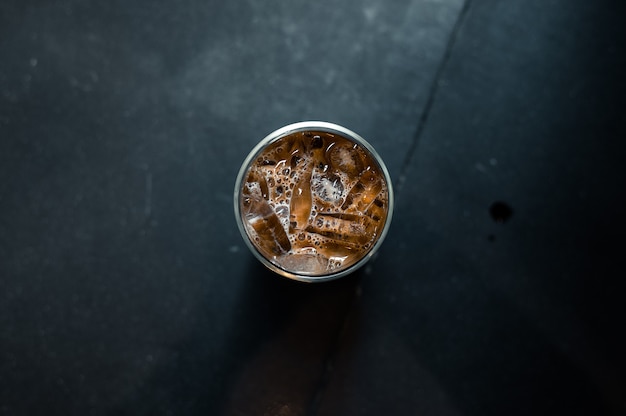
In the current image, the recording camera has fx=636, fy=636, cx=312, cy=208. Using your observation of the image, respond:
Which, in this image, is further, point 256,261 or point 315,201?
point 256,261

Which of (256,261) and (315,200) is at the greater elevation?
(315,200)

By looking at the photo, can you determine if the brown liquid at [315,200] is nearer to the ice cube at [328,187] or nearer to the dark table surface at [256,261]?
the ice cube at [328,187]

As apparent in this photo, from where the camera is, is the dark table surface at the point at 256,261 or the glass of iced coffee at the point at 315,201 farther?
the dark table surface at the point at 256,261

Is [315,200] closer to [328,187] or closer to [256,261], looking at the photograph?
[328,187]

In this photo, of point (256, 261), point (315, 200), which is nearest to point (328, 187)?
point (315, 200)

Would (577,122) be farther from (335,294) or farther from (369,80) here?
(335,294)

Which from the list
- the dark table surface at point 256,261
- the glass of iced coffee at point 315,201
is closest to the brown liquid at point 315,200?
the glass of iced coffee at point 315,201

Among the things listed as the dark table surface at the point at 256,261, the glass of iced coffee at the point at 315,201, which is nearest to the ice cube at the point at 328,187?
the glass of iced coffee at the point at 315,201
